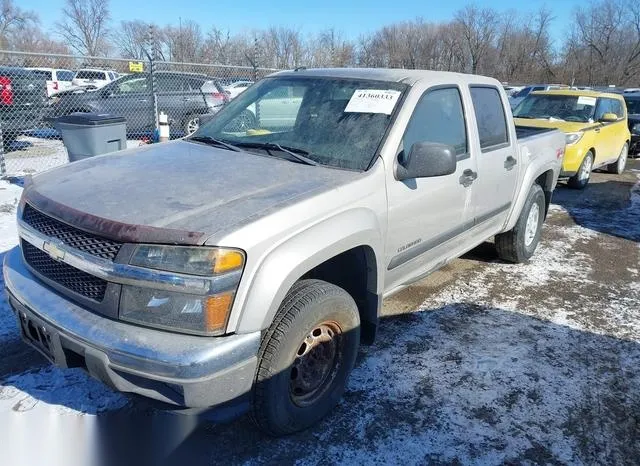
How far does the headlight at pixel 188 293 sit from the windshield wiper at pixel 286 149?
1.12 meters

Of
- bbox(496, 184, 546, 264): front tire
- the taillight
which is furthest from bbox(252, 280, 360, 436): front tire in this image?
the taillight

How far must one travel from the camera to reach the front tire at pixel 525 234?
5.14 meters

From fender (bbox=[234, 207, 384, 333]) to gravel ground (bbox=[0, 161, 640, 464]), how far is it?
846 millimetres

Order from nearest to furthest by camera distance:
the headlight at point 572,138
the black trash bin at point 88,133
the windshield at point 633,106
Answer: the black trash bin at point 88,133 < the headlight at point 572,138 < the windshield at point 633,106

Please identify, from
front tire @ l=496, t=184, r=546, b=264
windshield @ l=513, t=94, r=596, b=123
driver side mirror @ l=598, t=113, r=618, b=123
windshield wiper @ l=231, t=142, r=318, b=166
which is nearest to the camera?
windshield wiper @ l=231, t=142, r=318, b=166

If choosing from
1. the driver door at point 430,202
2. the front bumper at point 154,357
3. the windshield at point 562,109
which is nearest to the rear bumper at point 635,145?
the windshield at point 562,109

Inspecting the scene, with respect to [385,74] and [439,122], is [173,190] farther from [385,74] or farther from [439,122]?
[439,122]

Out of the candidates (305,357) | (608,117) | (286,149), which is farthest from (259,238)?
(608,117)

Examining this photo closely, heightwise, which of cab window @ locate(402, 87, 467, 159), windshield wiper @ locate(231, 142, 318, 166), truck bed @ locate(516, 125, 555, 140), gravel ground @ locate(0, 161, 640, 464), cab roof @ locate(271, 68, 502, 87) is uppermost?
cab roof @ locate(271, 68, 502, 87)

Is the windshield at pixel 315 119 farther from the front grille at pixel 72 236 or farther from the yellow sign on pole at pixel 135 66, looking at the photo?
the yellow sign on pole at pixel 135 66

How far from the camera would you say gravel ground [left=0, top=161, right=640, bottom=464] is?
2656mm

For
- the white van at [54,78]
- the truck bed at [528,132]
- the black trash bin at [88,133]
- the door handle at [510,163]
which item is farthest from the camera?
the white van at [54,78]

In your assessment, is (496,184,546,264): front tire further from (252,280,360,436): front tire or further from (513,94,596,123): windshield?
(513,94,596,123): windshield

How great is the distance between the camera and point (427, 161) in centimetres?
299
